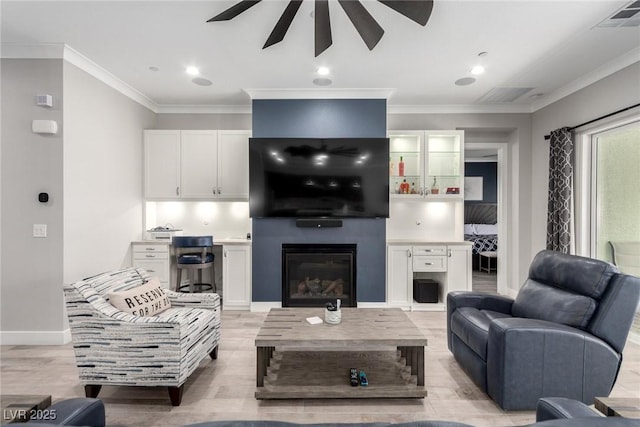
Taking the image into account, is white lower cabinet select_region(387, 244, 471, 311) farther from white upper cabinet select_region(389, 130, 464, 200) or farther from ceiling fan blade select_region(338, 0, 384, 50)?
ceiling fan blade select_region(338, 0, 384, 50)

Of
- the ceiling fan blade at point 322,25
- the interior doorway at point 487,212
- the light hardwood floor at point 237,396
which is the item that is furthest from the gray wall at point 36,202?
the interior doorway at point 487,212

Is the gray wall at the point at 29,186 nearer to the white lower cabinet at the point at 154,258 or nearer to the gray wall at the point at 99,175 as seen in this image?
the gray wall at the point at 99,175

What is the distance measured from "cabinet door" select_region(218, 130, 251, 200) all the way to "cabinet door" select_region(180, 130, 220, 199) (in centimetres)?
8

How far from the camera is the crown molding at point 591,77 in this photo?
3167 mm

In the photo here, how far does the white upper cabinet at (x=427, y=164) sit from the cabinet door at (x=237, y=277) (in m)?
2.21

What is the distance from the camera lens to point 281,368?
2539mm

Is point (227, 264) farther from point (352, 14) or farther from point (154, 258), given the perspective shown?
point (352, 14)

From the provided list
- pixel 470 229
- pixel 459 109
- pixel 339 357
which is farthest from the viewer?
pixel 470 229

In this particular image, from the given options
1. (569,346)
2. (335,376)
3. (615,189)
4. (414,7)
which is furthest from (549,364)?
(615,189)

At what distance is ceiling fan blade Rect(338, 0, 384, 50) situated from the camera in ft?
6.41

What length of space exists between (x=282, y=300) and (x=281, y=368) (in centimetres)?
179

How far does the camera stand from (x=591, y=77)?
12.0 feet

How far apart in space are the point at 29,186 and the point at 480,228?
832 centimetres

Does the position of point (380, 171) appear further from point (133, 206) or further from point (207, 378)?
point (133, 206)
